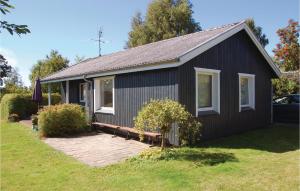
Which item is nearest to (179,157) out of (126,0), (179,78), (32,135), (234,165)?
(234,165)

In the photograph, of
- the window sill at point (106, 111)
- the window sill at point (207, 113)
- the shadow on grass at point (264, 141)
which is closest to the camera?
the shadow on grass at point (264, 141)

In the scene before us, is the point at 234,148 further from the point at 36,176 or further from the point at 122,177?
the point at 36,176

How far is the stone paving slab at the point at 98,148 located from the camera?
8.74 m

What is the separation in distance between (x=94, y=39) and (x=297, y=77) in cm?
2089

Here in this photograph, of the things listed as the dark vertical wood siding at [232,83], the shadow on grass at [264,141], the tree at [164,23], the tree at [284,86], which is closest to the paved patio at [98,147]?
the dark vertical wood siding at [232,83]

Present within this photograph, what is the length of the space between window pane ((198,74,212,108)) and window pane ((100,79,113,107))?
4.48 meters

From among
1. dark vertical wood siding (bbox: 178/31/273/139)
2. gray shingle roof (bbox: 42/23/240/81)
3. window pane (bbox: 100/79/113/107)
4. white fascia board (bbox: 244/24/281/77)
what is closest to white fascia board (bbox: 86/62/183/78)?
gray shingle roof (bbox: 42/23/240/81)

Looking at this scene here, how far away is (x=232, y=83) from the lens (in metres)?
12.9

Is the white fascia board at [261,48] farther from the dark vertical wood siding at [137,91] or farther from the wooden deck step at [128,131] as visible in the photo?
the wooden deck step at [128,131]

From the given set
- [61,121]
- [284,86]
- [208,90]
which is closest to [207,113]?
[208,90]

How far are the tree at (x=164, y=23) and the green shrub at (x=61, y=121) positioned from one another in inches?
1179

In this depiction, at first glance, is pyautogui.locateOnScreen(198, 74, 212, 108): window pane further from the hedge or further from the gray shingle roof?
the hedge

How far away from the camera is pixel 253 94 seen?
47.0ft

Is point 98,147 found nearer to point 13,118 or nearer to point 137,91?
point 137,91
